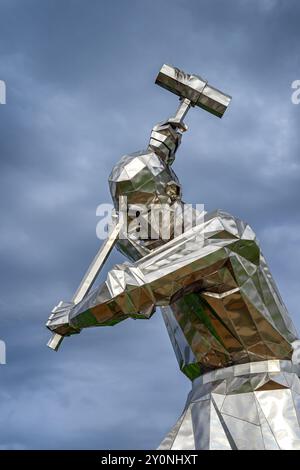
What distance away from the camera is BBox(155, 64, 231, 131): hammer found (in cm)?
719

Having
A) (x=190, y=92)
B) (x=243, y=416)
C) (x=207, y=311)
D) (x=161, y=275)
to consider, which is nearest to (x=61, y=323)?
(x=161, y=275)

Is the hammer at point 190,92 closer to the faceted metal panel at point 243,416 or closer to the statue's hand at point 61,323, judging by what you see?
the statue's hand at point 61,323

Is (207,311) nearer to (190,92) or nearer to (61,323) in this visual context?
(61,323)

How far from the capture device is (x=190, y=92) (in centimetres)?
721

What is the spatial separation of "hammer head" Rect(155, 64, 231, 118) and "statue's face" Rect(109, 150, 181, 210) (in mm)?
792

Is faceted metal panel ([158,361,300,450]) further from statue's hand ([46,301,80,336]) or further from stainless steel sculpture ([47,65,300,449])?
statue's hand ([46,301,80,336])

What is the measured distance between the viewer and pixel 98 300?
5.80m

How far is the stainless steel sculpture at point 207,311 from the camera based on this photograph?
580 centimetres

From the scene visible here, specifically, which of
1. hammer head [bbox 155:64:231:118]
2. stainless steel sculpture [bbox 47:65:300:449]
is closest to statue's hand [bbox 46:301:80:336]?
stainless steel sculpture [bbox 47:65:300:449]

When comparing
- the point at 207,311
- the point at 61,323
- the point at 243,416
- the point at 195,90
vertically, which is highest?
the point at 195,90

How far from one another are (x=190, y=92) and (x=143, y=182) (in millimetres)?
1134

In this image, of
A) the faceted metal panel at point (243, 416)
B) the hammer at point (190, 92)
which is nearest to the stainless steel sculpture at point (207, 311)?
the faceted metal panel at point (243, 416)

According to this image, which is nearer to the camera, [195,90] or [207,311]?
[207,311]
